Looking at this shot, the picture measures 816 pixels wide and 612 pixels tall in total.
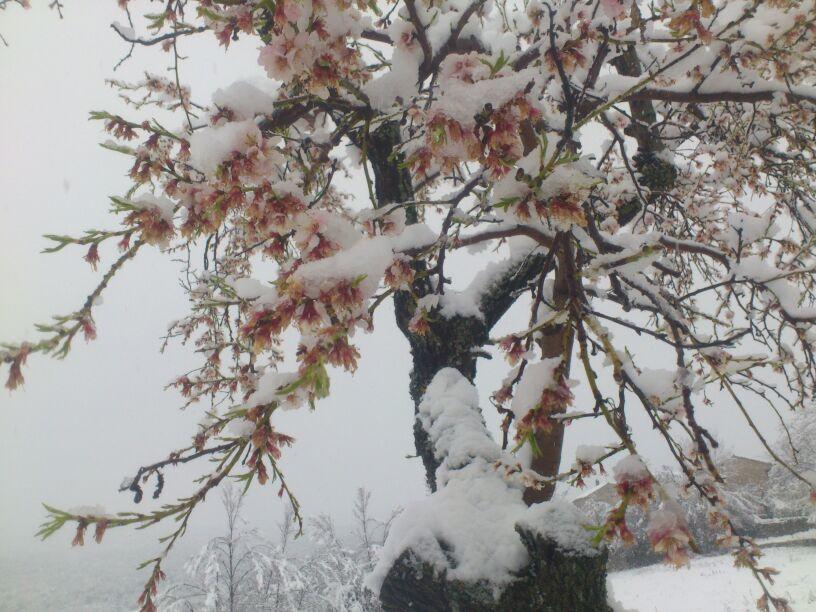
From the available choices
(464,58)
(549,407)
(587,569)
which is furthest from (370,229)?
(587,569)

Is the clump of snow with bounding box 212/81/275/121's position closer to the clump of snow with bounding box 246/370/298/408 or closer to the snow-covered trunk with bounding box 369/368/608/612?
the clump of snow with bounding box 246/370/298/408

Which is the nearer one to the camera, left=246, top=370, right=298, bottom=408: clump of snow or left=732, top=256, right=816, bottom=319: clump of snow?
left=246, top=370, right=298, bottom=408: clump of snow

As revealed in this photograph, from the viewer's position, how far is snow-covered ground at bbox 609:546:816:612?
→ 1277cm

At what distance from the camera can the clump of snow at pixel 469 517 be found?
1856mm

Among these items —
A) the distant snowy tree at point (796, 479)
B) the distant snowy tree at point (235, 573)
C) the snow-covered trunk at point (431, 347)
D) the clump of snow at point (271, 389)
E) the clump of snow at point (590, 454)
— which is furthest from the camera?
the distant snowy tree at point (796, 479)

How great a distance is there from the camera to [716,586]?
14867 mm

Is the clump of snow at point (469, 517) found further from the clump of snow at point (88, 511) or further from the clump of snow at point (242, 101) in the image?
the clump of snow at point (242, 101)

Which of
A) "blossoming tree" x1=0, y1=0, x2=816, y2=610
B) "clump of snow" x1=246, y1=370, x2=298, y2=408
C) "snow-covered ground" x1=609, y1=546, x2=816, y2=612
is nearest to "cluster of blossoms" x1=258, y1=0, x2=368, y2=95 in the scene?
"blossoming tree" x1=0, y1=0, x2=816, y2=610

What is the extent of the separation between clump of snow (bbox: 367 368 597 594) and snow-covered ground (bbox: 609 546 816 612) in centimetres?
1156

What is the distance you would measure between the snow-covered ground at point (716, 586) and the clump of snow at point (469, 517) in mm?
11559

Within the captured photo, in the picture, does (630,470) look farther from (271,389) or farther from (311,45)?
(311,45)

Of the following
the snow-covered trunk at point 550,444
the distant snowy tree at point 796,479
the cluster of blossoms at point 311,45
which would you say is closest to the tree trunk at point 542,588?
the snow-covered trunk at point 550,444

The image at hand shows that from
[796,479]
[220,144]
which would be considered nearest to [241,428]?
[220,144]

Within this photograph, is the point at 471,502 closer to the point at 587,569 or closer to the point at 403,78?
the point at 587,569
